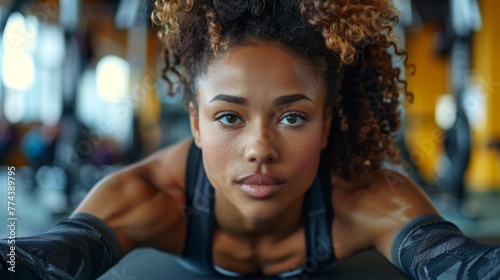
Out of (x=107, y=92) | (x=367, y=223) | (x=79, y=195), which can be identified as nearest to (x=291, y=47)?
(x=367, y=223)

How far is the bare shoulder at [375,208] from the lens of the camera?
3.29 feet

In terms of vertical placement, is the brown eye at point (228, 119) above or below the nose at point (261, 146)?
above

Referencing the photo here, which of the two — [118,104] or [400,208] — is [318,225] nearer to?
[400,208]

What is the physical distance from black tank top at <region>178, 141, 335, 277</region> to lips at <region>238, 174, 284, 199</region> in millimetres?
212

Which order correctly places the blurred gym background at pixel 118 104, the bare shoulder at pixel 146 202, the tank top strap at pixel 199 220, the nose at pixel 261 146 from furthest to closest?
the blurred gym background at pixel 118 104 < the tank top strap at pixel 199 220 < the bare shoulder at pixel 146 202 < the nose at pixel 261 146

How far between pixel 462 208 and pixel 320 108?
213cm

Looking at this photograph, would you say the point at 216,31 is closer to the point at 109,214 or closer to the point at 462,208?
the point at 109,214

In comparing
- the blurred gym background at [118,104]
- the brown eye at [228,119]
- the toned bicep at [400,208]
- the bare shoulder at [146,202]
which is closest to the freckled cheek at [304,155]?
the brown eye at [228,119]

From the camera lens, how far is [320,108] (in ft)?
3.08

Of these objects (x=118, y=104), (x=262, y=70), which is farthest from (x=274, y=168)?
(x=118, y=104)

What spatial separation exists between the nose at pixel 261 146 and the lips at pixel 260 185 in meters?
0.03

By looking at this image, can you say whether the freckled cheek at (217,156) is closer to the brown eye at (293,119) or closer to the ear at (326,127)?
the brown eye at (293,119)

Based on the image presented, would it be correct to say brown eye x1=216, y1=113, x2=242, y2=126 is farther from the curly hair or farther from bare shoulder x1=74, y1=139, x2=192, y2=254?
bare shoulder x1=74, y1=139, x2=192, y2=254

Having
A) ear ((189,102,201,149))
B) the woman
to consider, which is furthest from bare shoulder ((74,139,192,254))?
ear ((189,102,201,149))
